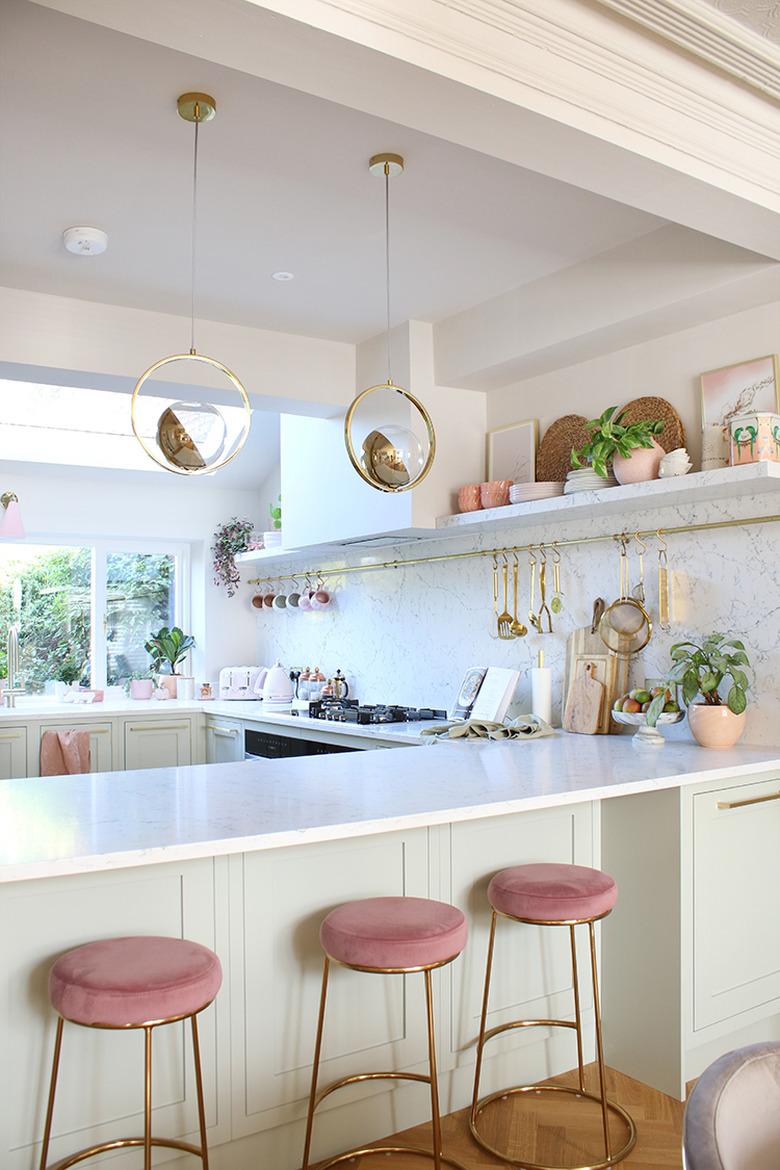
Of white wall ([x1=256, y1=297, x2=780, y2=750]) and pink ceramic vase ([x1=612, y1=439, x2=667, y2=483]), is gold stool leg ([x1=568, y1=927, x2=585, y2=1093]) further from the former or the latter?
pink ceramic vase ([x1=612, y1=439, x2=667, y2=483])

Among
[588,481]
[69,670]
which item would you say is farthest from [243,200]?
[69,670]

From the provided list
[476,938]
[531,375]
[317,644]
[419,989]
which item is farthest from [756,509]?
[317,644]

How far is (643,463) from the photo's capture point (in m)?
3.20

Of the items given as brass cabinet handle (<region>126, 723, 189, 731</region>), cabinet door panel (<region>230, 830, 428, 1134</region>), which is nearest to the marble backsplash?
brass cabinet handle (<region>126, 723, 189, 731</region>)

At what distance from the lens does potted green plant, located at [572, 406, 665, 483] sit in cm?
319

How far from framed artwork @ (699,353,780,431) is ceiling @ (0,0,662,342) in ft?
1.78

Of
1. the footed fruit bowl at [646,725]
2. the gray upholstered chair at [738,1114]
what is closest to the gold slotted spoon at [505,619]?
the footed fruit bowl at [646,725]

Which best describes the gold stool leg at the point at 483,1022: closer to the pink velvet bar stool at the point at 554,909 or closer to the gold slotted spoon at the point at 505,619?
the pink velvet bar stool at the point at 554,909

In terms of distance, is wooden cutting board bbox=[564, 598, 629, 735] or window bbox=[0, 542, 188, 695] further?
window bbox=[0, 542, 188, 695]

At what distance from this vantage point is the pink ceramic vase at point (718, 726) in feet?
9.86

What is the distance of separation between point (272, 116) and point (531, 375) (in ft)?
5.84

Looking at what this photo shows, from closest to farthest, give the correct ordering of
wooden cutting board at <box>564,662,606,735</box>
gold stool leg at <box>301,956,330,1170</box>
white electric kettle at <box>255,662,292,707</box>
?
gold stool leg at <box>301,956,330,1170</box>
wooden cutting board at <box>564,662,606,735</box>
white electric kettle at <box>255,662,292,707</box>

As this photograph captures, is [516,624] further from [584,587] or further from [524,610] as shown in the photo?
[584,587]

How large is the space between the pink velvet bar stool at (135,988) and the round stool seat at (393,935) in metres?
0.29
